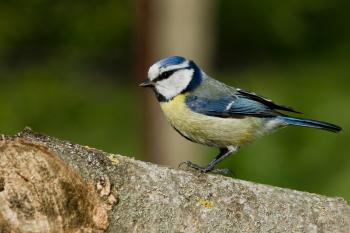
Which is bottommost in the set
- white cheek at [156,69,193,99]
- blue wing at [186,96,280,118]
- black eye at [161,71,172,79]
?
blue wing at [186,96,280,118]

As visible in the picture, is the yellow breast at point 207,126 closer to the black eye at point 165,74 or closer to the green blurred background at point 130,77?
the black eye at point 165,74

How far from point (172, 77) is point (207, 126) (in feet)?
0.90

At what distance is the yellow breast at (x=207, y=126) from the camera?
3.48m

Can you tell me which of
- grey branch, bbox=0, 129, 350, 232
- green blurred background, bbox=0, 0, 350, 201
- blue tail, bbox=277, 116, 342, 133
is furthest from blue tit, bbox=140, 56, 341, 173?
green blurred background, bbox=0, 0, 350, 201

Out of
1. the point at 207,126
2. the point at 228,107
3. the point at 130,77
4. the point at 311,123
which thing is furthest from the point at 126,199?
the point at 130,77

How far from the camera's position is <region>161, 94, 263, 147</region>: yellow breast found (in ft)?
11.4

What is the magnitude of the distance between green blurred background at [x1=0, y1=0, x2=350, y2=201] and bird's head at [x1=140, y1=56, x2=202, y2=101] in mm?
2480

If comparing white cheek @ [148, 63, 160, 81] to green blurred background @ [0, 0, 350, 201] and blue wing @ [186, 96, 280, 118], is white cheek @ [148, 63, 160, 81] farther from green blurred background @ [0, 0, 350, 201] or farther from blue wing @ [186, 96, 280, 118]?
green blurred background @ [0, 0, 350, 201]

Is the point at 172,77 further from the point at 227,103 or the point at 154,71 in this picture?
the point at 227,103

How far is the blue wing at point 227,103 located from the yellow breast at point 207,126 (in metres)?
0.03

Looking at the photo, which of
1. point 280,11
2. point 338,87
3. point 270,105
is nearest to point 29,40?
point 280,11

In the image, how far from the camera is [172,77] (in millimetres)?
3596

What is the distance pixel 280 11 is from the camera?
8164mm

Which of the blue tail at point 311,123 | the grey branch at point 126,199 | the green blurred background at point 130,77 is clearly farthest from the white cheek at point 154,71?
the green blurred background at point 130,77
